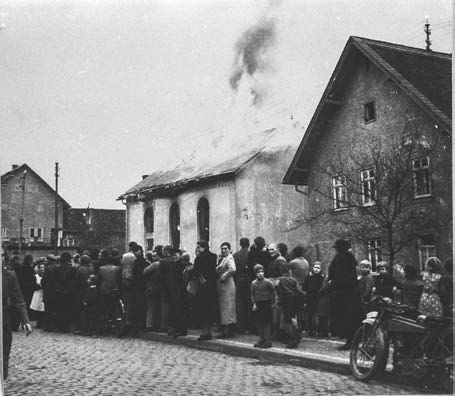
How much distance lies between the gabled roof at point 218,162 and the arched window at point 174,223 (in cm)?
74

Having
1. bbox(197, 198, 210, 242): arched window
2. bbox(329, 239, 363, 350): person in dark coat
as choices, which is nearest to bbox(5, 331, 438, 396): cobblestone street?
bbox(329, 239, 363, 350): person in dark coat

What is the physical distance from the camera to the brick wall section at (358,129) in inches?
600

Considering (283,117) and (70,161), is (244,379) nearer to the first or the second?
(70,161)

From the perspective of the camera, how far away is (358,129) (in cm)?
1683

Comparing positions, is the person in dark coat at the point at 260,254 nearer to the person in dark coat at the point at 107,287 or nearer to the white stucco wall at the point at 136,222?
the person in dark coat at the point at 107,287

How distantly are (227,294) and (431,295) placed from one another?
3.92 m

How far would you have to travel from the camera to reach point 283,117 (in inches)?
666

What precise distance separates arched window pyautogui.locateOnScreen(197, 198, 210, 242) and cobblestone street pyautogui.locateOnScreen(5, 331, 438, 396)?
1399cm

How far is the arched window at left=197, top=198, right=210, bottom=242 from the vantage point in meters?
24.5

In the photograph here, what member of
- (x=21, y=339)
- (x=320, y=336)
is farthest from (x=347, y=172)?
(x=21, y=339)

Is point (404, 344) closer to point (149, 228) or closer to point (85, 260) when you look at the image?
point (85, 260)

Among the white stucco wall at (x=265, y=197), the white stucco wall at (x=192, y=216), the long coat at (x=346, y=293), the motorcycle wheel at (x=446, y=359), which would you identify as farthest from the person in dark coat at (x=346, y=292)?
the white stucco wall at (x=192, y=216)

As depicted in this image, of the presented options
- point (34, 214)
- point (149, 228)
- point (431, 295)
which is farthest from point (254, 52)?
point (149, 228)

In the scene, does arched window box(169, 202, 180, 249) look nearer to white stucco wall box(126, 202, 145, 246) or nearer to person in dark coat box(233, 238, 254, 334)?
white stucco wall box(126, 202, 145, 246)
